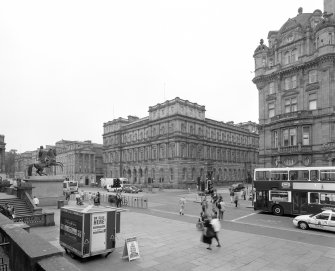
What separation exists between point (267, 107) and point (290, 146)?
7997 mm

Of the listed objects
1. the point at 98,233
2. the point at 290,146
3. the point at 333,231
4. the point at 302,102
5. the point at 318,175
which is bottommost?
the point at 333,231

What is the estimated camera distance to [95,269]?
39.7ft

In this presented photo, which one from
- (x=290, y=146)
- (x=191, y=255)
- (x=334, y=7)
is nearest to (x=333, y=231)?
(x=191, y=255)

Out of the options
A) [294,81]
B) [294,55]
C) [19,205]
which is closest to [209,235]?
[19,205]

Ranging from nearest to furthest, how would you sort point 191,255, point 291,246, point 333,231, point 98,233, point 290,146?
Answer: point 98,233 → point 191,255 → point 291,246 → point 333,231 → point 290,146

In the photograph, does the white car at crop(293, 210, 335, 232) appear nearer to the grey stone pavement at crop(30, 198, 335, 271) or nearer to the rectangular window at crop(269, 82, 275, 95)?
the grey stone pavement at crop(30, 198, 335, 271)

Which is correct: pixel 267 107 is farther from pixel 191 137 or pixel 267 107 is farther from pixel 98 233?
pixel 98 233

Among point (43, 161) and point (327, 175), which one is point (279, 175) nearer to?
point (327, 175)

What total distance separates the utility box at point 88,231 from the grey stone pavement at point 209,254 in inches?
21.8

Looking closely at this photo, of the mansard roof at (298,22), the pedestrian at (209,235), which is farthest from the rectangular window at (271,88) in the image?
the pedestrian at (209,235)

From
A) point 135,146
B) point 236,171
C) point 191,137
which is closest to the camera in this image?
point 191,137

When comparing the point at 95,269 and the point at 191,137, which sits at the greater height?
the point at 191,137

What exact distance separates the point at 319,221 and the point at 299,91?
26352 mm

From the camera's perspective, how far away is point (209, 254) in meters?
14.4
